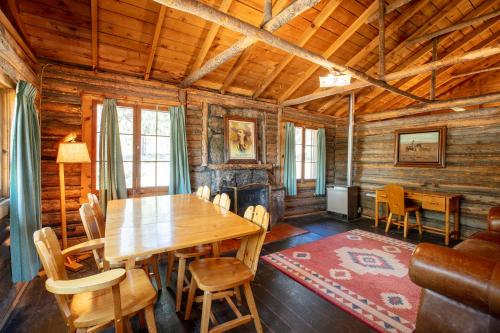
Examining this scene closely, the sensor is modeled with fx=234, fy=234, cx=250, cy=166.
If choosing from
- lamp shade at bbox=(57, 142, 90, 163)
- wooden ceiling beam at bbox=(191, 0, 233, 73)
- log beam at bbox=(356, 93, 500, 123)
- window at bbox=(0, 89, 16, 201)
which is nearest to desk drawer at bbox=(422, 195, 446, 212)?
log beam at bbox=(356, 93, 500, 123)

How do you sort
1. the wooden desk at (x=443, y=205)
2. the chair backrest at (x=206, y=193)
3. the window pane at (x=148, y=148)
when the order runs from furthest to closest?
1. the wooden desk at (x=443, y=205)
2. the window pane at (x=148, y=148)
3. the chair backrest at (x=206, y=193)

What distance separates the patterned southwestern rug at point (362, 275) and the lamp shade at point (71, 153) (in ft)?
8.89

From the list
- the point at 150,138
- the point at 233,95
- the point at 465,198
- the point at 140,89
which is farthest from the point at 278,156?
the point at 465,198

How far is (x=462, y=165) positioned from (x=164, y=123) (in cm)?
562

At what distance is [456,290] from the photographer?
1.28 m

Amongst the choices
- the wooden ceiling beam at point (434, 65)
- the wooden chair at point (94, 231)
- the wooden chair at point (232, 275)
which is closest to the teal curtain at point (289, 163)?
the wooden ceiling beam at point (434, 65)

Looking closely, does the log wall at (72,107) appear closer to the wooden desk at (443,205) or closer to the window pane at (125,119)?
the window pane at (125,119)

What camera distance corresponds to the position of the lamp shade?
2.82m

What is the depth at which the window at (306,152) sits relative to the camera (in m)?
5.91

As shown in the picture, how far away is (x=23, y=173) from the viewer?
2.35m

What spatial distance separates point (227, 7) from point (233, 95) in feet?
6.63

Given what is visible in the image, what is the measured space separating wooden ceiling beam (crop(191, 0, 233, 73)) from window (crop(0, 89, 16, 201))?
7.52 ft

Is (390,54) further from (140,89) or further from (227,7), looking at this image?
(140,89)

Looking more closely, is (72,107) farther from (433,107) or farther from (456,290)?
(433,107)
